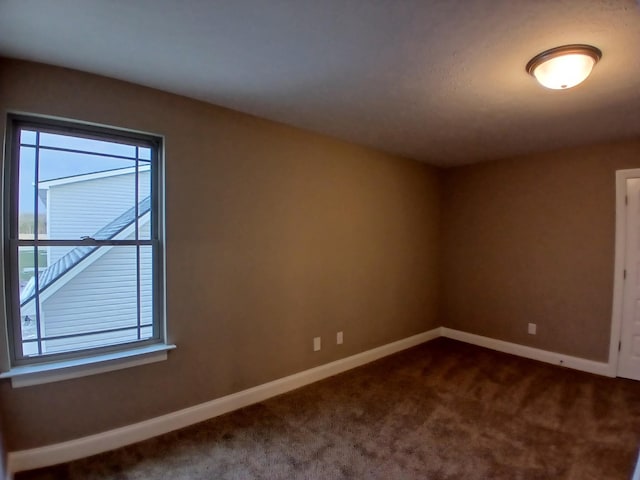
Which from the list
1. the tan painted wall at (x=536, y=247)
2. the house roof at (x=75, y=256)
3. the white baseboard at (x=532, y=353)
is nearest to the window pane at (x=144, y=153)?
the house roof at (x=75, y=256)

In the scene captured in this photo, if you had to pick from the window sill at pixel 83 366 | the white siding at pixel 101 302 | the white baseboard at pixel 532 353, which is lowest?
the white baseboard at pixel 532 353

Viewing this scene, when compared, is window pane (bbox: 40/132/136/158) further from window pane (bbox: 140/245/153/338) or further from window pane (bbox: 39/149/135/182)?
window pane (bbox: 140/245/153/338)

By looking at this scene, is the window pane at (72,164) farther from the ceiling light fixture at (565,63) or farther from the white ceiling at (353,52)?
the ceiling light fixture at (565,63)

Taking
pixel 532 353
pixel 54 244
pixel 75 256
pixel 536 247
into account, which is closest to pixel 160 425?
pixel 75 256

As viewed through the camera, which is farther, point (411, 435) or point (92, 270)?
point (411, 435)

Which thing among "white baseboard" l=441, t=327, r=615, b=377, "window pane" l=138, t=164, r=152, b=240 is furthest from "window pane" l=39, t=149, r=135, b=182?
"white baseboard" l=441, t=327, r=615, b=377

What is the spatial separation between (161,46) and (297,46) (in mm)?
704

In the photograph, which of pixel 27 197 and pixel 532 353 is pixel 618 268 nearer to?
pixel 532 353

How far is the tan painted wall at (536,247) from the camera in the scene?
339 centimetres

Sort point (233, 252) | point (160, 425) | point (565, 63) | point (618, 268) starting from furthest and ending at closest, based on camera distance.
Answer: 1. point (618, 268)
2. point (233, 252)
3. point (160, 425)
4. point (565, 63)

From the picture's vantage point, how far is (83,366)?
202 cm

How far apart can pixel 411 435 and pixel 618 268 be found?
2.73 m

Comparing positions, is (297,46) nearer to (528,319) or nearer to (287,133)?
(287,133)

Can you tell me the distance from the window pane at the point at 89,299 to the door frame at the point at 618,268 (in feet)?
14.0
